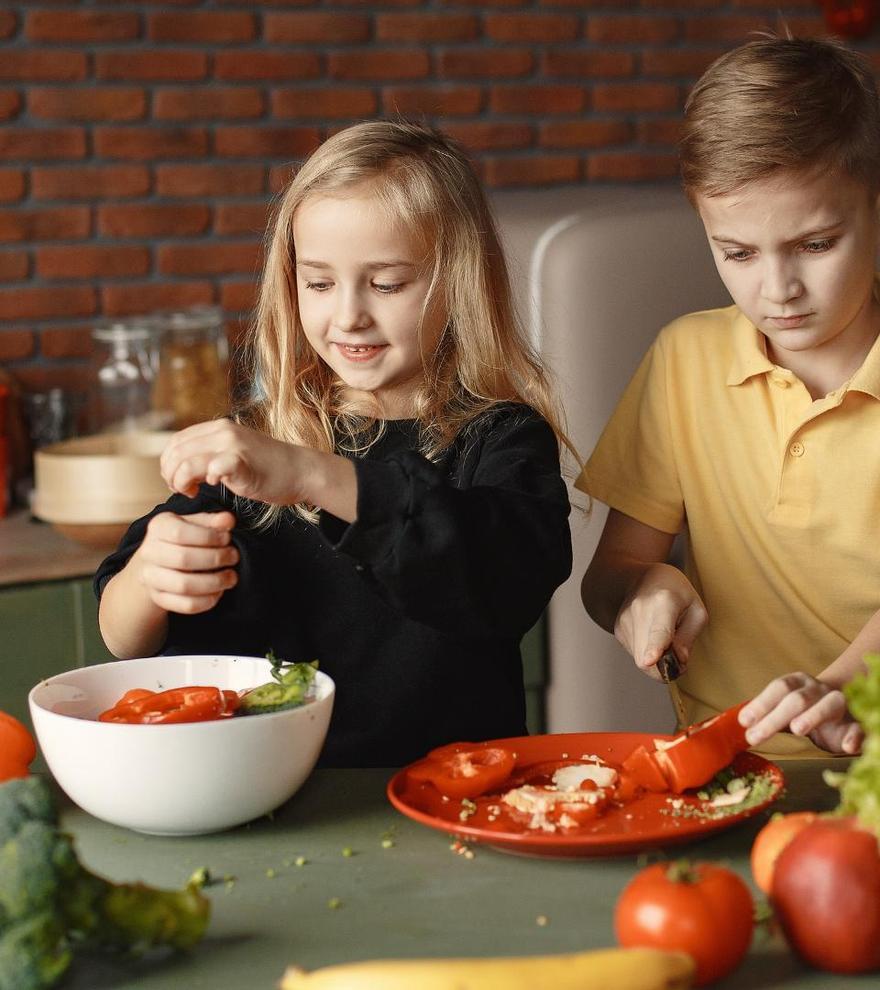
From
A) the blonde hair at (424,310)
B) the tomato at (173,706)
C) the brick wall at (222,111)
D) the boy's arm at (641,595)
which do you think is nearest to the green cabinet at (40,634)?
the brick wall at (222,111)

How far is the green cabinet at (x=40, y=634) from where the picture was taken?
87.4 inches

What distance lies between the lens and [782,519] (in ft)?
4.78

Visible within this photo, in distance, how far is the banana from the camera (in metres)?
0.66

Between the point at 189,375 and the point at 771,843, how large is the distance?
1980mm

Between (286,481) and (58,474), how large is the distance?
50.4 inches

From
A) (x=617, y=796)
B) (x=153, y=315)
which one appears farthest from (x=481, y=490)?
(x=153, y=315)

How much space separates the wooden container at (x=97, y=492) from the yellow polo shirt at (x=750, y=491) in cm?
89

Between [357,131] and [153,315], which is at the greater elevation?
[357,131]

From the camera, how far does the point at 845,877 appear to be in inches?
29.2

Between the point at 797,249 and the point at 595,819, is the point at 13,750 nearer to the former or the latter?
the point at 595,819

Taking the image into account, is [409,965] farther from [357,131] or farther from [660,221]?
[660,221]

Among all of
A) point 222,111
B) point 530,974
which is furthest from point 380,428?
point 222,111

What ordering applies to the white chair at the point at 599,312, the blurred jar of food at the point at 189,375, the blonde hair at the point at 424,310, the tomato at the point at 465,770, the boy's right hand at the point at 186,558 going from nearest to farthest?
the tomato at the point at 465,770 → the boy's right hand at the point at 186,558 → the blonde hair at the point at 424,310 → the white chair at the point at 599,312 → the blurred jar of food at the point at 189,375

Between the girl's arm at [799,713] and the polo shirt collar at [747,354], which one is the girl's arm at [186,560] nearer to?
the girl's arm at [799,713]
